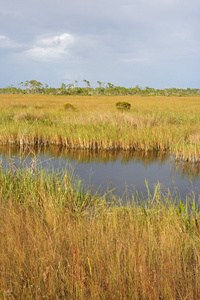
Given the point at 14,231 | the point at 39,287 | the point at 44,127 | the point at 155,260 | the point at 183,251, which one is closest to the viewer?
the point at 39,287

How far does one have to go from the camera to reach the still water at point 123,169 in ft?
21.2

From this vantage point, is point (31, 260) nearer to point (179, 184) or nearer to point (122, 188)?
point (122, 188)

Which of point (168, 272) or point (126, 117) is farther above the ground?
point (126, 117)

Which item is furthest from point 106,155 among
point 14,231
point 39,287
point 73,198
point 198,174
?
point 39,287

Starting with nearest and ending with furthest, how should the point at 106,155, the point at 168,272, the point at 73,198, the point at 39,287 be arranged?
the point at 39,287 → the point at 168,272 → the point at 73,198 → the point at 106,155

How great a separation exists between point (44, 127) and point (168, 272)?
10984 millimetres

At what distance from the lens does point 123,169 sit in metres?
8.43

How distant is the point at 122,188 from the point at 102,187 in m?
0.46

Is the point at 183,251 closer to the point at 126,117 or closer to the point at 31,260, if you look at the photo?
the point at 31,260

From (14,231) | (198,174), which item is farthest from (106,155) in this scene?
(14,231)

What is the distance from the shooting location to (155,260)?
8.11 ft

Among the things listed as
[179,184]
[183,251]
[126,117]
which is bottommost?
[179,184]

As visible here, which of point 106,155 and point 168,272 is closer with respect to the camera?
point 168,272

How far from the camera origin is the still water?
645 centimetres
